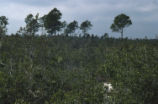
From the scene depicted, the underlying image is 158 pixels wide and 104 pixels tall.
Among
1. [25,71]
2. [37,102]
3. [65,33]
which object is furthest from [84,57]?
[65,33]

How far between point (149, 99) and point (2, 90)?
5.91 metres

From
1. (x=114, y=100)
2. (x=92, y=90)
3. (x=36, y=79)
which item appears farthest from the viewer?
(x=36, y=79)

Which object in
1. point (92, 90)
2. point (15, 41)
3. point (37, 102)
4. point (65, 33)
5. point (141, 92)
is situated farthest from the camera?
point (65, 33)

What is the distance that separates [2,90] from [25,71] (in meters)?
2.28

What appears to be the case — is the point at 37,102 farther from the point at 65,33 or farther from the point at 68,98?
the point at 65,33

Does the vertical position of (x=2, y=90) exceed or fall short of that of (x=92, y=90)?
it falls short

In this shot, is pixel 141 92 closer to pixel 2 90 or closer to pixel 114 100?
pixel 114 100

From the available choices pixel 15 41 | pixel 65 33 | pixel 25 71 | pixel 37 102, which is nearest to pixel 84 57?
pixel 15 41

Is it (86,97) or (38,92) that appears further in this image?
(38,92)

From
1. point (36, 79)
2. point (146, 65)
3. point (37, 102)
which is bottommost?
point (37, 102)

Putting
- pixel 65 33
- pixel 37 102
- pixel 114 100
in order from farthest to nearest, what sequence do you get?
pixel 65 33, pixel 37 102, pixel 114 100

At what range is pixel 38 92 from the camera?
35.8 ft

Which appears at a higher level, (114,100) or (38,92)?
(114,100)

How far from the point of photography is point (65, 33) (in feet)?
157
